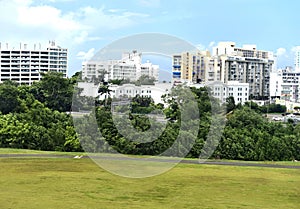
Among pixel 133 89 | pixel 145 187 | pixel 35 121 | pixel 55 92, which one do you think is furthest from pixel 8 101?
pixel 145 187

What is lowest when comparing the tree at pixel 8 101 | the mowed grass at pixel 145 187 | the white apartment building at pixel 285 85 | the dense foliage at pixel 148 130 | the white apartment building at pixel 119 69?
the mowed grass at pixel 145 187

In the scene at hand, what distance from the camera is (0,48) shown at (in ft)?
119

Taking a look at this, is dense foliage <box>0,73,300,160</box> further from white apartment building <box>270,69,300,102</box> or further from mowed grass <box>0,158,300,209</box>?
white apartment building <box>270,69,300,102</box>

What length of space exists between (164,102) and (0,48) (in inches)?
1031

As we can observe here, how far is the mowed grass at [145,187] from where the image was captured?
23.0 ft

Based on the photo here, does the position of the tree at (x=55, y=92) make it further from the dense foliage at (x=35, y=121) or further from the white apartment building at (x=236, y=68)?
the white apartment building at (x=236, y=68)

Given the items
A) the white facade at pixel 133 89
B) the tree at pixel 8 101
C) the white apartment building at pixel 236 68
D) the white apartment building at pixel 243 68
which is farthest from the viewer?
the white apartment building at pixel 243 68

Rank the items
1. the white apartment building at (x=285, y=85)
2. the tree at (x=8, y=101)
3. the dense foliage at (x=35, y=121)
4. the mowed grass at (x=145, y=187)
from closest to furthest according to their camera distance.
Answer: the mowed grass at (x=145, y=187) → the dense foliage at (x=35, y=121) → the tree at (x=8, y=101) → the white apartment building at (x=285, y=85)

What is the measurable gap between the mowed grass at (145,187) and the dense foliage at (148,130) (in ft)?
4.59

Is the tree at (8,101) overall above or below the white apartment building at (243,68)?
below

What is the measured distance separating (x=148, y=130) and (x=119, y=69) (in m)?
1.44

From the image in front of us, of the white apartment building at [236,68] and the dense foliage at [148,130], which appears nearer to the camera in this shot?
the dense foliage at [148,130]

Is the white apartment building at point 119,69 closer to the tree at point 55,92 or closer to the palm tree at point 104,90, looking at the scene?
the palm tree at point 104,90

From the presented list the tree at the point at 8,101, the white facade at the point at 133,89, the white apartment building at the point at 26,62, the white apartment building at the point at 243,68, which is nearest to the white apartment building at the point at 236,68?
the white apartment building at the point at 243,68
